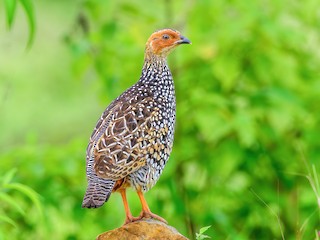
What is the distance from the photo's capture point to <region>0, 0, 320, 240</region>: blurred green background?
9.93 metres

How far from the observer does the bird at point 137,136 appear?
20.7ft

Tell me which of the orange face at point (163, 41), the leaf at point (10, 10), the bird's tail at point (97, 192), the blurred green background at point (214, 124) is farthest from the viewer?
the blurred green background at point (214, 124)

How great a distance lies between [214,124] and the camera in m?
Result: 9.95

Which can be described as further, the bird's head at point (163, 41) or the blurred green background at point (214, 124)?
the blurred green background at point (214, 124)

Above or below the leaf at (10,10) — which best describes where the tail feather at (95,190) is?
below

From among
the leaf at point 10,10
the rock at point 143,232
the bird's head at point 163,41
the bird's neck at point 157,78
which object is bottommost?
the rock at point 143,232

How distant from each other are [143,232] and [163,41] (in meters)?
1.34

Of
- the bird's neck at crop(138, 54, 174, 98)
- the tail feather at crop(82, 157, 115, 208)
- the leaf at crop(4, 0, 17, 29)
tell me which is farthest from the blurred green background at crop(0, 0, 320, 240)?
the leaf at crop(4, 0, 17, 29)

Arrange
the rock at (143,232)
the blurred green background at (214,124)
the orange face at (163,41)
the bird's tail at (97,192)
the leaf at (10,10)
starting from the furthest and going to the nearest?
the blurred green background at (214,124), the orange face at (163,41), the rock at (143,232), the leaf at (10,10), the bird's tail at (97,192)

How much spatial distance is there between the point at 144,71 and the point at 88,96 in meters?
12.1

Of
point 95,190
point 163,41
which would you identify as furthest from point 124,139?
point 163,41

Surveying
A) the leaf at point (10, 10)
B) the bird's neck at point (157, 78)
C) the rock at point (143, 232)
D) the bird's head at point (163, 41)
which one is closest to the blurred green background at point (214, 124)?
the bird's neck at point (157, 78)

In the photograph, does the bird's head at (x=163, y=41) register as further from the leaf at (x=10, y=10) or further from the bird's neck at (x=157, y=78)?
the leaf at (x=10, y=10)

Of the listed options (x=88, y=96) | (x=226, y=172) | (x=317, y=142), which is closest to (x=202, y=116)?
(x=226, y=172)
